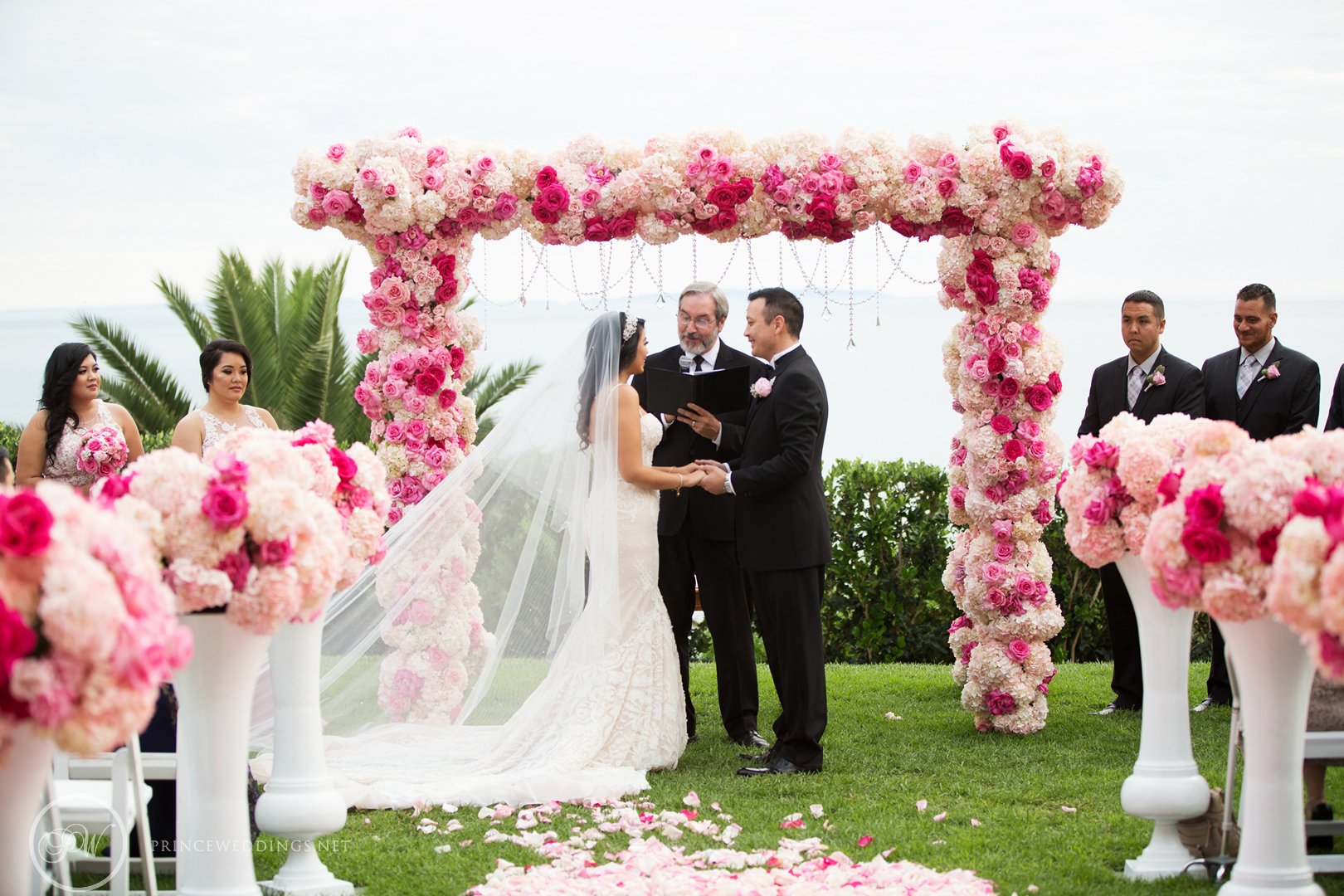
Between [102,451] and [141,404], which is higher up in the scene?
[141,404]

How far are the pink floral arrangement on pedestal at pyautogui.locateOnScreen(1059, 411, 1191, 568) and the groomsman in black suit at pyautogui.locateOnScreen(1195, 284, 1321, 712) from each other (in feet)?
10.3

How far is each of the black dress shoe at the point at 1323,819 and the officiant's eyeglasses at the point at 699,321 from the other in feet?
12.9

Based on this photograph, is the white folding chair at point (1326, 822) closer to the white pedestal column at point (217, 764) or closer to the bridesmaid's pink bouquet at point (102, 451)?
the white pedestal column at point (217, 764)

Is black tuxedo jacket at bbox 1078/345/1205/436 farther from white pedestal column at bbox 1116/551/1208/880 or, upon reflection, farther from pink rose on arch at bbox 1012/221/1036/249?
white pedestal column at bbox 1116/551/1208/880

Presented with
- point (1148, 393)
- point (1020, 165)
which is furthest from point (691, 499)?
point (1148, 393)

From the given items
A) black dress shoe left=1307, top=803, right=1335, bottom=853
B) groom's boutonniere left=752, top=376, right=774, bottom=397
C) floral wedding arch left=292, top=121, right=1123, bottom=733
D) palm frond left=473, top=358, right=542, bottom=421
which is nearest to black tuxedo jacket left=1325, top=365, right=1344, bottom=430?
floral wedding arch left=292, top=121, right=1123, bottom=733

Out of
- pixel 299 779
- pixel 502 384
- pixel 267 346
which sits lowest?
pixel 299 779

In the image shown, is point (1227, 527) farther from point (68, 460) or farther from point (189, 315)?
point (189, 315)

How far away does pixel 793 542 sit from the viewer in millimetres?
5820

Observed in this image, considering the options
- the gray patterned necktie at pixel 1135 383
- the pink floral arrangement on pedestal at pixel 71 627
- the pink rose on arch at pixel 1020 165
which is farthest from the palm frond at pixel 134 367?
the pink floral arrangement on pedestal at pixel 71 627

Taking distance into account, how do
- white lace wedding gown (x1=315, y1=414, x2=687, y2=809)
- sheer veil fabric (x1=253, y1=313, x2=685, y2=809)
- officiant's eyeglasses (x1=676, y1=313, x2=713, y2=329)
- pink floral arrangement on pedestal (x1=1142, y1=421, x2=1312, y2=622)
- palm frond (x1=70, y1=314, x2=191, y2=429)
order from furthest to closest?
Result: palm frond (x1=70, y1=314, x2=191, y2=429), officiant's eyeglasses (x1=676, y1=313, x2=713, y2=329), sheer veil fabric (x1=253, y1=313, x2=685, y2=809), white lace wedding gown (x1=315, y1=414, x2=687, y2=809), pink floral arrangement on pedestal (x1=1142, y1=421, x2=1312, y2=622)

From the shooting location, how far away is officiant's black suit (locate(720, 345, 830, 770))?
5.80 meters

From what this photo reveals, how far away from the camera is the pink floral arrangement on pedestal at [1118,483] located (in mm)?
3754

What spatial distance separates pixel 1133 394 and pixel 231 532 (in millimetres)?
5660
